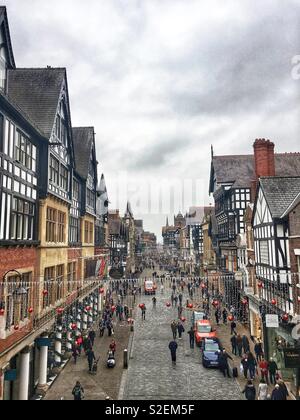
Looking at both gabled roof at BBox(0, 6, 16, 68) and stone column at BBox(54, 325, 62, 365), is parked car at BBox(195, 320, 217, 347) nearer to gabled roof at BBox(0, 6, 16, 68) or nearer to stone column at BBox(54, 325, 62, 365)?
stone column at BBox(54, 325, 62, 365)

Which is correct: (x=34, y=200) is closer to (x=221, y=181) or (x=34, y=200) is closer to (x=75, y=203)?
(x=75, y=203)

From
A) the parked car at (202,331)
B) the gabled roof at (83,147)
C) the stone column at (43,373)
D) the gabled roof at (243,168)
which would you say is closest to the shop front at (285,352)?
the parked car at (202,331)

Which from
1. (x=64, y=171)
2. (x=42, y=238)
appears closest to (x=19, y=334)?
(x=42, y=238)

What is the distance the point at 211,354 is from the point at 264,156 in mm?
15350

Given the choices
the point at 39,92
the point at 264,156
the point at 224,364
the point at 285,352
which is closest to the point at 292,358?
the point at 285,352

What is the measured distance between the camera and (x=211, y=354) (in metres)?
20.2

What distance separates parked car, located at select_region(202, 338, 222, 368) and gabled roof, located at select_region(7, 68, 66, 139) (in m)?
15.3

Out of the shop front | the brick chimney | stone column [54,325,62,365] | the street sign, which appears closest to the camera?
the shop front

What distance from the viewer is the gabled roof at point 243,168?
37.1m

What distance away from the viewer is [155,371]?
19.2 m

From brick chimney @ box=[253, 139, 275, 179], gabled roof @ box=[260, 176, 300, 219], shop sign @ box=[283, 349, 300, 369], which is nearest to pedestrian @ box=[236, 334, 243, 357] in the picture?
shop sign @ box=[283, 349, 300, 369]

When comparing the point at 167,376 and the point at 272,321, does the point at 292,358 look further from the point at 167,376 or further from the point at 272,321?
the point at 167,376

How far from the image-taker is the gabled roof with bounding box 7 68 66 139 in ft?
63.1

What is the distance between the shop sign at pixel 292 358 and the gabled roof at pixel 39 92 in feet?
50.4
